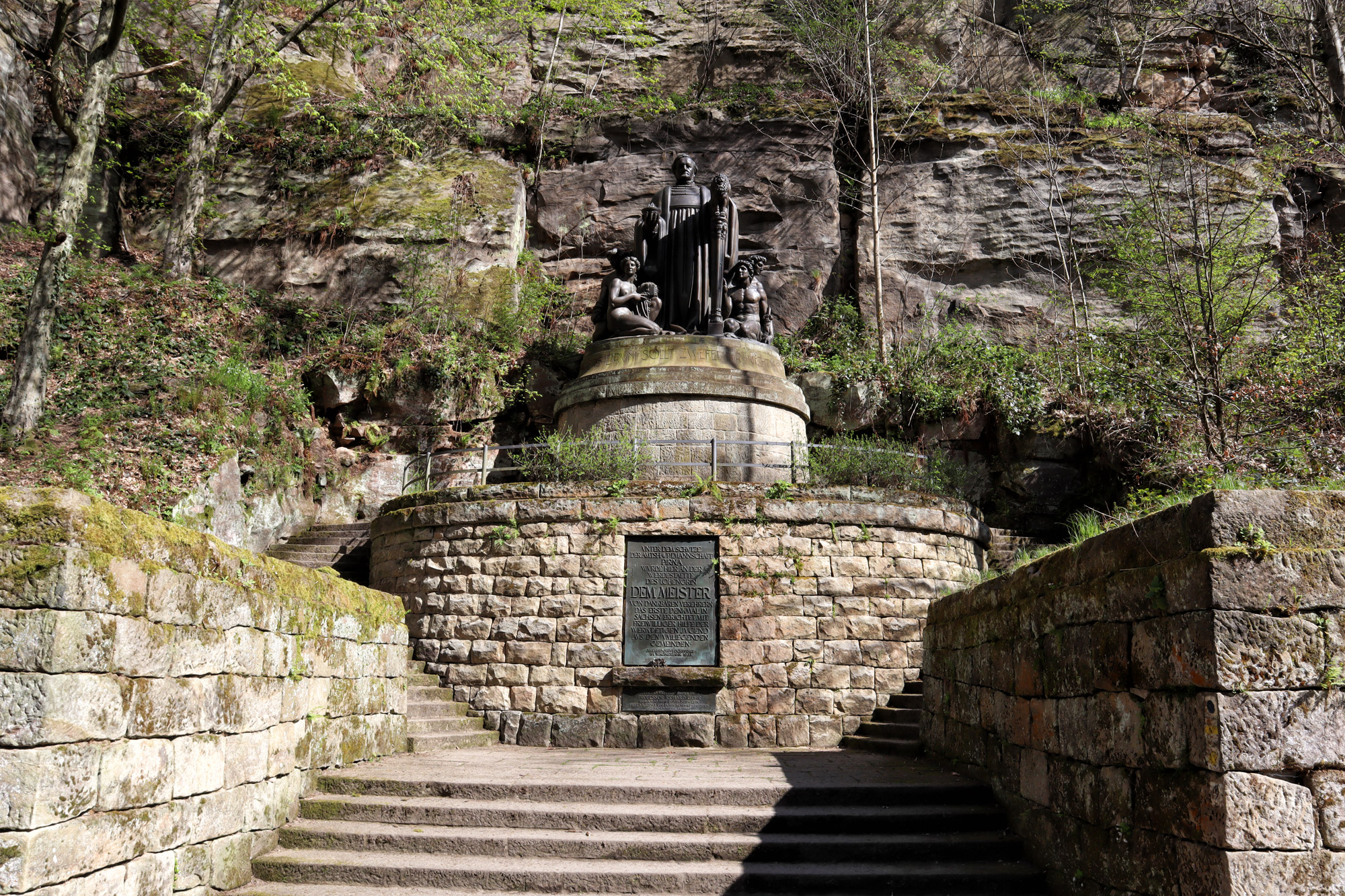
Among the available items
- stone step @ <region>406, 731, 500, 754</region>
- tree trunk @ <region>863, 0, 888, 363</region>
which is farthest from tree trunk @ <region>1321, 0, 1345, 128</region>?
tree trunk @ <region>863, 0, 888, 363</region>

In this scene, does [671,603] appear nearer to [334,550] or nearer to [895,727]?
[895,727]

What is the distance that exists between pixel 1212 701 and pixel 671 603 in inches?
274

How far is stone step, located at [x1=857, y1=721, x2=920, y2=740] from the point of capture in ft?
28.5

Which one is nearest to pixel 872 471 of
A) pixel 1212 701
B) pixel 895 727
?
pixel 895 727

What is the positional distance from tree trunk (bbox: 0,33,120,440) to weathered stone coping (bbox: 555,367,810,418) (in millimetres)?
6805

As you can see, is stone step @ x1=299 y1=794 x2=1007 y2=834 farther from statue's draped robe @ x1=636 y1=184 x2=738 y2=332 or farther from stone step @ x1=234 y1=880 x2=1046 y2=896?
statue's draped robe @ x1=636 y1=184 x2=738 y2=332

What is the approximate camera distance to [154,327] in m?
14.0

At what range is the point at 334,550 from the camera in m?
12.5

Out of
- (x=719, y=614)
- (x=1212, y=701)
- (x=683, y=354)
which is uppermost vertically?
(x=683, y=354)

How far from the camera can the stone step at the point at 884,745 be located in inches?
318

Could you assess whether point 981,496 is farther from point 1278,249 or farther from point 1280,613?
point 1280,613

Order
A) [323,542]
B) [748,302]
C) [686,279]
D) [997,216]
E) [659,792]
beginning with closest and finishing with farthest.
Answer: [659,792] → [323,542] → [686,279] → [748,302] → [997,216]

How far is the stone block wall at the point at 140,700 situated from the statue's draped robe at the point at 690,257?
858 cm

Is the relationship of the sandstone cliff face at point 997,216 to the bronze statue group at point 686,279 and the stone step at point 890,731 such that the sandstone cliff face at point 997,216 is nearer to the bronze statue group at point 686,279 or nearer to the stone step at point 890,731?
the bronze statue group at point 686,279
